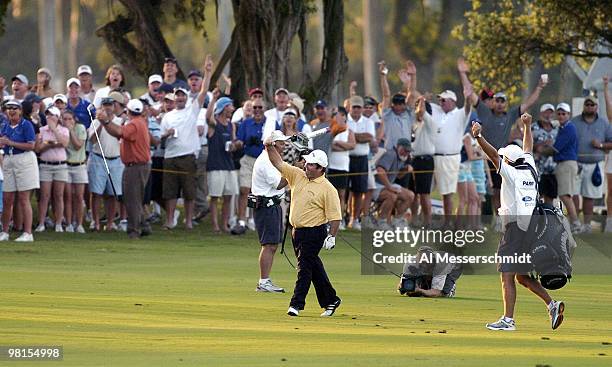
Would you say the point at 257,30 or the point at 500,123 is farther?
the point at 257,30

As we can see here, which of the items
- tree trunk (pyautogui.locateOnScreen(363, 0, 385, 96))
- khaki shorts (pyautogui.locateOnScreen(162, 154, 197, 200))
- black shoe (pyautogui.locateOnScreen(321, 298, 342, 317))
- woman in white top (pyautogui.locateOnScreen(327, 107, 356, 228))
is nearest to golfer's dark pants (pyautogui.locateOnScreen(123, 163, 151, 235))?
khaki shorts (pyautogui.locateOnScreen(162, 154, 197, 200))

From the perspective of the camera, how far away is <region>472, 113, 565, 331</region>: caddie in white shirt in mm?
15055

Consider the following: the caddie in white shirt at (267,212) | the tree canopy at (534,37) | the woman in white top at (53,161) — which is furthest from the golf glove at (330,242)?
the tree canopy at (534,37)

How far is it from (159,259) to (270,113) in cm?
505

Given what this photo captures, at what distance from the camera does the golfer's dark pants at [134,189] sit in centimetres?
2628

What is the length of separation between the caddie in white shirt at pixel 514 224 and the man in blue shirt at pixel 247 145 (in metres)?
12.6

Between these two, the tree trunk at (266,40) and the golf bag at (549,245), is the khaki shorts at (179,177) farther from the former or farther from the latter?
the golf bag at (549,245)

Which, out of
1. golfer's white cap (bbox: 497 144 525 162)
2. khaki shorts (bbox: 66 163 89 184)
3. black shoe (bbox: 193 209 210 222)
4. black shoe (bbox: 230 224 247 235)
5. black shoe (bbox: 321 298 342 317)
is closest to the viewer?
golfer's white cap (bbox: 497 144 525 162)

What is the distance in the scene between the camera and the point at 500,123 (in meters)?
28.6

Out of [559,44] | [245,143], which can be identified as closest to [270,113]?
[245,143]

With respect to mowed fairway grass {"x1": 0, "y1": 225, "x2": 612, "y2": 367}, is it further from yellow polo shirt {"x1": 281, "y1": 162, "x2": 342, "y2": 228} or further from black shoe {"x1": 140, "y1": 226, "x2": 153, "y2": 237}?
black shoe {"x1": 140, "y1": 226, "x2": 153, "y2": 237}

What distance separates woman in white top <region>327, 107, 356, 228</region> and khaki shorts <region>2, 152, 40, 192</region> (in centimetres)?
594

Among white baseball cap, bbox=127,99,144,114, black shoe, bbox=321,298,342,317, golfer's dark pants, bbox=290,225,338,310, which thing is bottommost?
black shoe, bbox=321,298,342,317

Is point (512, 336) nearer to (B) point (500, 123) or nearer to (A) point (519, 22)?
(B) point (500, 123)
